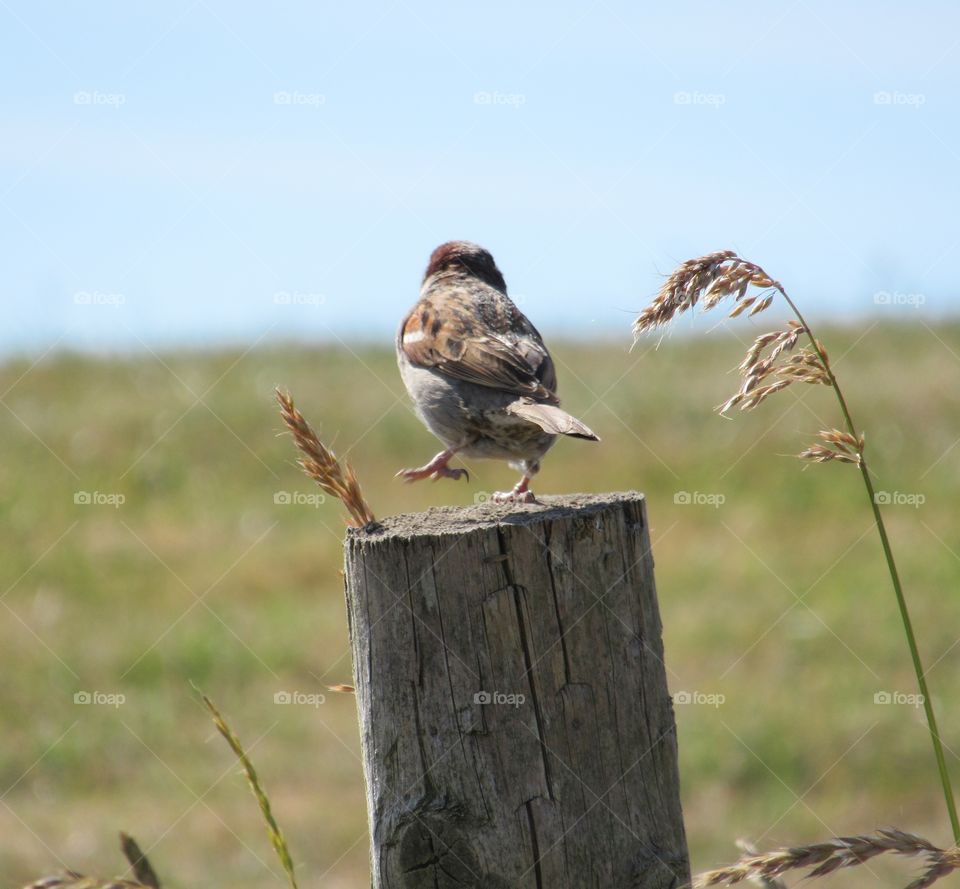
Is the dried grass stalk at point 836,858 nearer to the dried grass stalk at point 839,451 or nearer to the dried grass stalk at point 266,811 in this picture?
the dried grass stalk at point 839,451

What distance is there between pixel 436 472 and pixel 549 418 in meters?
0.72

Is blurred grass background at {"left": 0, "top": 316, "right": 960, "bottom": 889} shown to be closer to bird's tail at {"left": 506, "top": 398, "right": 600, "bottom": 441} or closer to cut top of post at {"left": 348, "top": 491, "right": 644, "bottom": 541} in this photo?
bird's tail at {"left": 506, "top": 398, "right": 600, "bottom": 441}

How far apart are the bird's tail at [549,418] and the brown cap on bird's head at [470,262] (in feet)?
4.89

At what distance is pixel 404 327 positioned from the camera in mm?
5672

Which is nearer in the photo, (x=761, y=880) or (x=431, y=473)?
(x=761, y=880)

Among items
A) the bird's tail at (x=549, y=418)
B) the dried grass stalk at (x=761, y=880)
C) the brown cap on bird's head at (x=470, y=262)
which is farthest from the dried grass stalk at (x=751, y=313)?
the brown cap on bird's head at (x=470, y=262)

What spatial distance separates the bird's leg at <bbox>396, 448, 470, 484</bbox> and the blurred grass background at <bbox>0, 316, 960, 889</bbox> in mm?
495

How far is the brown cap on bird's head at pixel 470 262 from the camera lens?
245 inches

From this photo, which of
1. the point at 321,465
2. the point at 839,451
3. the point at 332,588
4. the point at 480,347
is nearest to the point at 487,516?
the point at 321,465

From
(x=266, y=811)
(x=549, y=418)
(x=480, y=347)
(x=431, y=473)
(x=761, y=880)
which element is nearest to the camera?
(x=761, y=880)

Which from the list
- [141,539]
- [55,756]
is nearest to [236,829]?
[55,756]

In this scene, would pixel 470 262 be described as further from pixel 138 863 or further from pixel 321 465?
pixel 138 863

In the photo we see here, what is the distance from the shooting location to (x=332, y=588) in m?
12.9

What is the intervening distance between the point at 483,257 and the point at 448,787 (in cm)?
397
